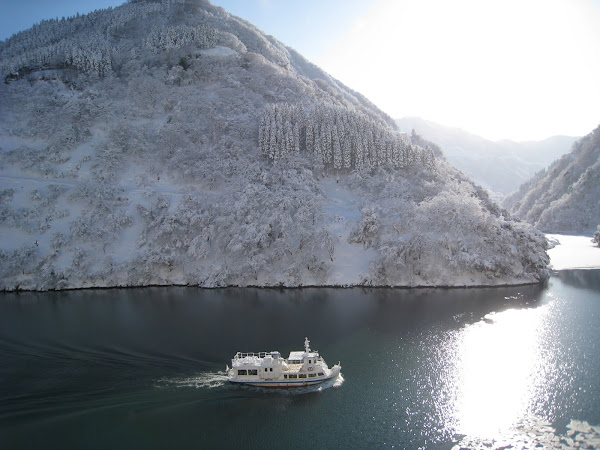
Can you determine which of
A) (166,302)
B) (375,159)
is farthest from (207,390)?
(375,159)

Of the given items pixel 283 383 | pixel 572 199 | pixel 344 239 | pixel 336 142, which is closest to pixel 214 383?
pixel 283 383

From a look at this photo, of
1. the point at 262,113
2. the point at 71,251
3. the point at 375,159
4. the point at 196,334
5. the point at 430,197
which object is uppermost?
the point at 262,113

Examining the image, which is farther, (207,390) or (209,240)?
(209,240)

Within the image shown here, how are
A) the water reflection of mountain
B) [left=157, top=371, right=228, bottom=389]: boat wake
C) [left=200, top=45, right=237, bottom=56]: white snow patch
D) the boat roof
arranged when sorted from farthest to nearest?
[left=200, top=45, right=237, bottom=56]: white snow patch
the water reflection of mountain
the boat roof
[left=157, top=371, right=228, bottom=389]: boat wake

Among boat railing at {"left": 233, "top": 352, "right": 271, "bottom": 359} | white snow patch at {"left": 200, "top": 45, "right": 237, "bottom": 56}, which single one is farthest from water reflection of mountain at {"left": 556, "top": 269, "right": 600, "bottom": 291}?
white snow patch at {"left": 200, "top": 45, "right": 237, "bottom": 56}

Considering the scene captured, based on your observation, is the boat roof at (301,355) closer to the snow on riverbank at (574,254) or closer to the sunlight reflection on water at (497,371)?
the sunlight reflection on water at (497,371)

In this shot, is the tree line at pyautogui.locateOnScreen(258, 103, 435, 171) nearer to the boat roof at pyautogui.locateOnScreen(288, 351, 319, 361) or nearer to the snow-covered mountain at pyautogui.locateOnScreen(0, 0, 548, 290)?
the snow-covered mountain at pyautogui.locateOnScreen(0, 0, 548, 290)

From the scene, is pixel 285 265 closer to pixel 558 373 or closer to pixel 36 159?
pixel 558 373
